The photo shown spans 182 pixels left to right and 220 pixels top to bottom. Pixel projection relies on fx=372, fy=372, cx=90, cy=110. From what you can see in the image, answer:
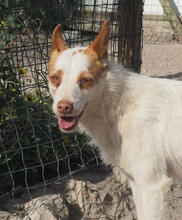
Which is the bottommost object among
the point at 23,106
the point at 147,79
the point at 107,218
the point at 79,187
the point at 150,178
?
the point at 107,218

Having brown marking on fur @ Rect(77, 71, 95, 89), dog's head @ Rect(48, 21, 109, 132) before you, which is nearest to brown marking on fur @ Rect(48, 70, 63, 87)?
dog's head @ Rect(48, 21, 109, 132)

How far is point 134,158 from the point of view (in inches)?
118

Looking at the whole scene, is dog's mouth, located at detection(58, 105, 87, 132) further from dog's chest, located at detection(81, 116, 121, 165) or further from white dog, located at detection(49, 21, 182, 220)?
dog's chest, located at detection(81, 116, 121, 165)

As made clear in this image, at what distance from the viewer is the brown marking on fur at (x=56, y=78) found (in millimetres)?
2928

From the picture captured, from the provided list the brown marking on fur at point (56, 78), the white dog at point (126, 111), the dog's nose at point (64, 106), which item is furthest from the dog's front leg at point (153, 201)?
the brown marking on fur at point (56, 78)

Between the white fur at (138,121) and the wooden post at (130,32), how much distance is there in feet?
6.17

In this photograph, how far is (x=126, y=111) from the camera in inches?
122

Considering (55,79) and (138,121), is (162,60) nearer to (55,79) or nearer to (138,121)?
(138,121)

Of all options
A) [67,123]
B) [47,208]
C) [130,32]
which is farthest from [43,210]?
[130,32]

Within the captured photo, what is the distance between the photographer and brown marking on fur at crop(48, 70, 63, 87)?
2.93 metres

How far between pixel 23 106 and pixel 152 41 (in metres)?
7.97

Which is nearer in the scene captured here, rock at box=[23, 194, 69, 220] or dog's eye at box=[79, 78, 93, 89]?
dog's eye at box=[79, 78, 93, 89]

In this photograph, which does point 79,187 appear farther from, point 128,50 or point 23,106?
point 128,50

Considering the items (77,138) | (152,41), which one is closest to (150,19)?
(152,41)
